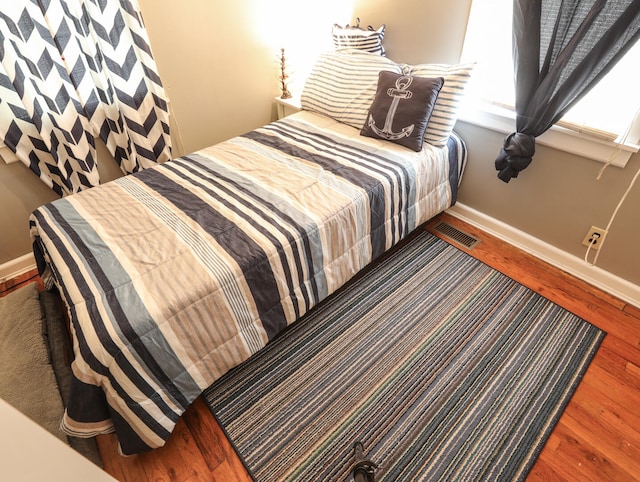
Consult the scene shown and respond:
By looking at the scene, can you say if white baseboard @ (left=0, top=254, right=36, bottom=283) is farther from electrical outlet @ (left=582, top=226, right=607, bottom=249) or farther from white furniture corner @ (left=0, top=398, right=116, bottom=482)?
electrical outlet @ (left=582, top=226, right=607, bottom=249)

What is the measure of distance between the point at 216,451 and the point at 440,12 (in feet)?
7.89

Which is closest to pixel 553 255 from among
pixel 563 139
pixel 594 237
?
pixel 594 237

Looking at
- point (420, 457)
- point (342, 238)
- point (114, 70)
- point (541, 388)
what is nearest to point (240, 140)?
point (114, 70)

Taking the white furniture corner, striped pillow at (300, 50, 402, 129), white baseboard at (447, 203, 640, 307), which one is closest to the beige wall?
white baseboard at (447, 203, 640, 307)

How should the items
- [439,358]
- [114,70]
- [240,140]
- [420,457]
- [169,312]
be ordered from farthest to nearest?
[240,140] < [114,70] < [439,358] < [420,457] < [169,312]

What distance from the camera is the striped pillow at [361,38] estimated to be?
2.19 meters

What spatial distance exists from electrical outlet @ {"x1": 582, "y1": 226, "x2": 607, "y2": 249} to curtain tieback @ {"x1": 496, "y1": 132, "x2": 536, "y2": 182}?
47 cm

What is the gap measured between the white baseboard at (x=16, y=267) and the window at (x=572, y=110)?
8.89 ft

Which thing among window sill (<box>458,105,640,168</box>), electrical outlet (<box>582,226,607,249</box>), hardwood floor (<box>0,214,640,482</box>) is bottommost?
hardwood floor (<box>0,214,640,482</box>)

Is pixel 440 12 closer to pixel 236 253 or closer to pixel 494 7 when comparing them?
pixel 494 7

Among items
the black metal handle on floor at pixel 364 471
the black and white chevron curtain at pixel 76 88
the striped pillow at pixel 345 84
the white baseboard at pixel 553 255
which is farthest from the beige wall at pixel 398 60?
the black metal handle on floor at pixel 364 471

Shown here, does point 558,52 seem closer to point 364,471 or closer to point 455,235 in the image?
point 455,235

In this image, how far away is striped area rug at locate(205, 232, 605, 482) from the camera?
3.94 feet

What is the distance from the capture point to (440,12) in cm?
191
